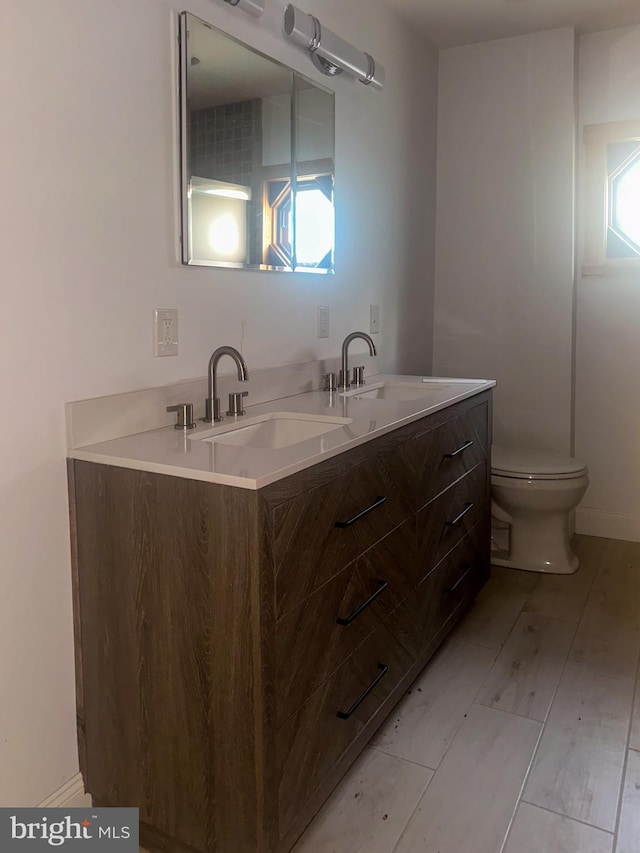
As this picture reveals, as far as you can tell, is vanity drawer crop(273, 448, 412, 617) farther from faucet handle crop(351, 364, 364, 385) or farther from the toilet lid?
the toilet lid

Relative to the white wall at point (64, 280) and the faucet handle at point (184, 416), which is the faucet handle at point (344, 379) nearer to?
the white wall at point (64, 280)

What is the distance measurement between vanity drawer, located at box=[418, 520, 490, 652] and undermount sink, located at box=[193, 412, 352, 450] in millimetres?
551

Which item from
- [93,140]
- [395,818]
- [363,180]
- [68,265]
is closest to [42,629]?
[68,265]

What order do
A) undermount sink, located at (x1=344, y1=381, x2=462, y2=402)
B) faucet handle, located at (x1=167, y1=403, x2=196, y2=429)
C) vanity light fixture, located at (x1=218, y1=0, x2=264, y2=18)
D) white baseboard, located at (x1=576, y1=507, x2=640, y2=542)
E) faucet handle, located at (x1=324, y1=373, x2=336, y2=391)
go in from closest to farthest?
faucet handle, located at (x1=167, y1=403, x2=196, y2=429) < vanity light fixture, located at (x1=218, y1=0, x2=264, y2=18) < faucet handle, located at (x1=324, y1=373, x2=336, y2=391) < undermount sink, located at (x1=344, y1=381, x2=462, y2=402) < white baseboard, located at (x1=576, y1=507, x2=640, y2=542)

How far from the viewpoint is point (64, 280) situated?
144 cm

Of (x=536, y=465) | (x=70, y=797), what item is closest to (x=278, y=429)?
(x=70, y=797)

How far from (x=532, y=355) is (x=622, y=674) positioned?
155 centimetres

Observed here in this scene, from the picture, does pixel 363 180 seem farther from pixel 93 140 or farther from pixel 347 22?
pixel 93 140

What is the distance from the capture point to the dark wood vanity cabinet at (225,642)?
4.19ft

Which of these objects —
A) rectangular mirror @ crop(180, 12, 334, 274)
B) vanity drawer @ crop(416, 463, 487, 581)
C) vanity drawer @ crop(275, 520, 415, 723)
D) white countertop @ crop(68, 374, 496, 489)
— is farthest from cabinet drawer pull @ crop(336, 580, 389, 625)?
rectangular mirror @ crop(180, 12, 334, 274)

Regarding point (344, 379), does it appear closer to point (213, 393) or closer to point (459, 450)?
point (459, 450)

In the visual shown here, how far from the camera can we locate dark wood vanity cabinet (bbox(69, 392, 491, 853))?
50.3 inches

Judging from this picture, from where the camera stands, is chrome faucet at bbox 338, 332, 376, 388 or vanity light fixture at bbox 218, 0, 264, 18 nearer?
vanity light fixture at bbox 218, 0, 264, 18

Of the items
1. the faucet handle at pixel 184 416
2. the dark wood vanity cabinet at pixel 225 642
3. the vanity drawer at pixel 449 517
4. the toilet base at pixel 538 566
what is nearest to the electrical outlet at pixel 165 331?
the faucet handle at pixel 184 416
